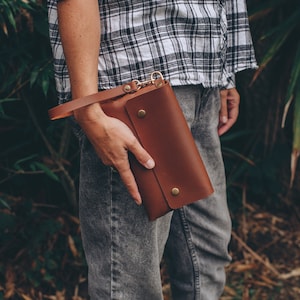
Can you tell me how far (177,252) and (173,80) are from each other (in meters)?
0.49

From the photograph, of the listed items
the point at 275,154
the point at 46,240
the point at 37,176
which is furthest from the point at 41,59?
the point at 275,154

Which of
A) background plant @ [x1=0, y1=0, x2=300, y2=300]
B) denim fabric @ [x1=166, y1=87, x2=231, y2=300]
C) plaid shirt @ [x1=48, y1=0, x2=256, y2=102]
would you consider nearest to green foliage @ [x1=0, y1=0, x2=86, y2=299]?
background plant @ [x1=0, y1=0, x2=300, y2=300]

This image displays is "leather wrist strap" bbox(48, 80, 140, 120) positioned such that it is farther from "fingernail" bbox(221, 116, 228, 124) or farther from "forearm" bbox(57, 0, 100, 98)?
"fingernail" bbox(221, 116, 228, 124)

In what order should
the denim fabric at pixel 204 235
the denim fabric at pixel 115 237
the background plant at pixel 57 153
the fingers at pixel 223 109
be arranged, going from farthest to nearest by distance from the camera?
1. the background plant at pixel 57 153
2. the fingers at pixel 223 109
3. the denim fabric at pixel 204 235
4. the denim fabric at pixel 115 237

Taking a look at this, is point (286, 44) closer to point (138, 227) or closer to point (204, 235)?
point (204, 235)

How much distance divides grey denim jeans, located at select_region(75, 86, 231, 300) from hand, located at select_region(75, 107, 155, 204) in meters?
0.06

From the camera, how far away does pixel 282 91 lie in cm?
213

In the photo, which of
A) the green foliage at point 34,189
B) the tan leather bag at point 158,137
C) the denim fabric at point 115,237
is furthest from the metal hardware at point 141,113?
the green foliage at point 34,189

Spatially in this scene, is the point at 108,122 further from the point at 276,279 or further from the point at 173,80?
the point at 276,279

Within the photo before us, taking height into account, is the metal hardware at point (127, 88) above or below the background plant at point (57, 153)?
above

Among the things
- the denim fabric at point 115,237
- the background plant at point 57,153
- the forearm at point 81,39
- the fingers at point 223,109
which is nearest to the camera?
the forearm at point 81,39

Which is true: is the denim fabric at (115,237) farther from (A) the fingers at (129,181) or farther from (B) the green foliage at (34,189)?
(B) the green foliage at (34,189)

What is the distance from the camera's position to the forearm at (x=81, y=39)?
0.95m

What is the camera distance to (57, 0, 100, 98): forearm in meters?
0.95
